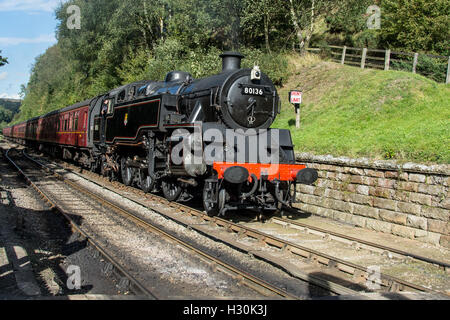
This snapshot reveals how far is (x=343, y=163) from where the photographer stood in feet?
32.3

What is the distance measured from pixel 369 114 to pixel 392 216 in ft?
18.2

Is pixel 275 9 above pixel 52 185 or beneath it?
above

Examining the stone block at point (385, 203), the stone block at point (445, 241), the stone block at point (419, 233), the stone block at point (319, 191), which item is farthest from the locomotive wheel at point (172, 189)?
the stone block at point (445, 241)

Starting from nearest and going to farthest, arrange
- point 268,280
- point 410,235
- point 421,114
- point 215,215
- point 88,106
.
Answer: point 268,280, point 410,235, point 215,215, point 421,114, point 88,106

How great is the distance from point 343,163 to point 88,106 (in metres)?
11.4

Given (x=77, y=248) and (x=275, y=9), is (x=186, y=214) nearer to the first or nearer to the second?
(x=77, y=248)

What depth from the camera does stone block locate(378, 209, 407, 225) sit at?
325 inches

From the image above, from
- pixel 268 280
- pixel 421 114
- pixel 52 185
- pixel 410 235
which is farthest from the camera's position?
pixel 52 185

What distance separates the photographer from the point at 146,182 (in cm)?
1202

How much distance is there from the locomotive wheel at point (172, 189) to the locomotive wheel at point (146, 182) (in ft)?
2.03

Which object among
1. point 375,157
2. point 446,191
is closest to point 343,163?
point 375,157

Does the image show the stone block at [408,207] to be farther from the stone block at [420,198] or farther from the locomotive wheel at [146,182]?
the locomotive wheel at [146,182]

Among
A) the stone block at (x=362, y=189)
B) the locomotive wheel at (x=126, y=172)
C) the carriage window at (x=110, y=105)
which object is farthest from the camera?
the carriage window at (x=110, y=105)

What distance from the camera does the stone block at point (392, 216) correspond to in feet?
27.1
